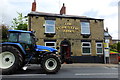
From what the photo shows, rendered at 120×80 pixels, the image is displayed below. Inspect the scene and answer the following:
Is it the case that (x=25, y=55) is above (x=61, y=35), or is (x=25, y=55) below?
below

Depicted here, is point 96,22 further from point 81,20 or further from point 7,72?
point 7,72

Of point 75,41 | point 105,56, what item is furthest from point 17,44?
point 105,56

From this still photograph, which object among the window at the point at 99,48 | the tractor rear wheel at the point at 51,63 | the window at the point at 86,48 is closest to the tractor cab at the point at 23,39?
the tractor rear wheel at the point at 51,63

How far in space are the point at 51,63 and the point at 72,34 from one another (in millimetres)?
9458

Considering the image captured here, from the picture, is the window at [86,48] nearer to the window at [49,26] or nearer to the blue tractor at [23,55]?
the window at [49,26]

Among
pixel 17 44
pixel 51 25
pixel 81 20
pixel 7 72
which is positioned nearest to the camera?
pixel 7 72

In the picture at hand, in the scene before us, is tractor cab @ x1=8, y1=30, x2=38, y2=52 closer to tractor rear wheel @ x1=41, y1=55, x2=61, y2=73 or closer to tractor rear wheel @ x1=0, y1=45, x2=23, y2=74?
tractor rear wheel @ x1=0, y1=45, x2=23, y2=74

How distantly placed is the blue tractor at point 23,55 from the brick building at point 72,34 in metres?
7.43

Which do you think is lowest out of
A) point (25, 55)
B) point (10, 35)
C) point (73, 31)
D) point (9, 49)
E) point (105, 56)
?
point (105, 56)

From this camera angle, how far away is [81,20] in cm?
1562

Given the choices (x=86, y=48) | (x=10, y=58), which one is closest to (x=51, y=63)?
(x=10, y=58)

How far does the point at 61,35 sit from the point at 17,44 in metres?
9.06

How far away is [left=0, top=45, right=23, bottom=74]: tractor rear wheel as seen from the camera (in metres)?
5.66

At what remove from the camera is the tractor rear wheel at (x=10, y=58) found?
5.66 meters
